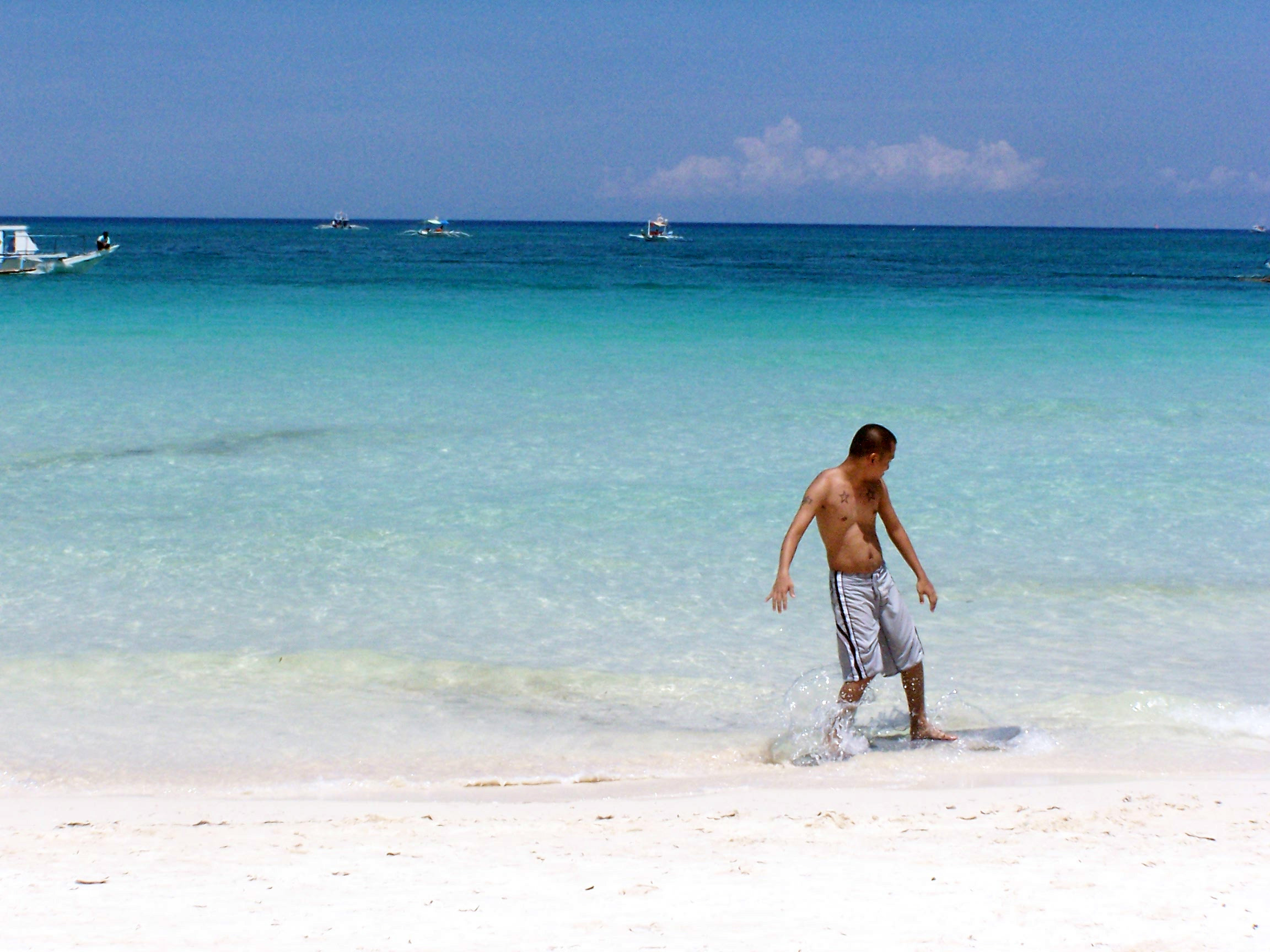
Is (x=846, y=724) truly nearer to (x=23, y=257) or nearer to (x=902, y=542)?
(x=902, y=542)

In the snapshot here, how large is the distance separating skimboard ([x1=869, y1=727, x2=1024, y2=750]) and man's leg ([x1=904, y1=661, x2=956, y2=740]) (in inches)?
0.9

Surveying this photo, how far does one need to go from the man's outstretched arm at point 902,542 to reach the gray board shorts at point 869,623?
14cm

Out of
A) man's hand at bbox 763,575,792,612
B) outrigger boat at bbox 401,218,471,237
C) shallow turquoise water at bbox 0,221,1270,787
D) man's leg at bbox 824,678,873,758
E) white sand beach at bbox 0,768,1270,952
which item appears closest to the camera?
white sand beach at bbox 0,768,1270,952

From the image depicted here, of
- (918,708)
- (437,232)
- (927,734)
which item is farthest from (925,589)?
(437,232)

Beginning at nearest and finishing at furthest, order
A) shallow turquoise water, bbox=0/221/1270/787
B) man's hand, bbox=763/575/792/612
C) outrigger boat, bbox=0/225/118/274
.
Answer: man's hand, bbox=763/575/792/612, shallow turquoise water, bbox=0/221/1270/787, outrigger boat, bbox=0/225/118/274

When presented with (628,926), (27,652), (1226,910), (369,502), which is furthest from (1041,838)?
(369,502)

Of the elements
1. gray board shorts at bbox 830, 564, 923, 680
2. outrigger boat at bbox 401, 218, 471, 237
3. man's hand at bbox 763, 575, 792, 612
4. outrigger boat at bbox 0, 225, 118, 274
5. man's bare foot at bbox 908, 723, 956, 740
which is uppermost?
outrigger boat at bbox 401, 218, 471, 237

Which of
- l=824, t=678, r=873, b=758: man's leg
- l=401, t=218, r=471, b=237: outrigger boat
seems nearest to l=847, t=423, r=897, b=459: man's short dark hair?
l=824, t=678, r=873, b=758: man's leg

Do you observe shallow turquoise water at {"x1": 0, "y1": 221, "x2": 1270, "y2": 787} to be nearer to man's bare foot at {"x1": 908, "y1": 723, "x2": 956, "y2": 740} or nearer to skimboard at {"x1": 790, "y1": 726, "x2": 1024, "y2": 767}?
skimboard at {"x1": 790, "y1": 726, "x2": 1024, "y2": 767}

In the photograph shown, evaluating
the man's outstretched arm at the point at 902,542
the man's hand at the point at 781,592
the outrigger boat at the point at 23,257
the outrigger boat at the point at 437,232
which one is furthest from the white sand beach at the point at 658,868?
the outrigger boat at the point at 437,232

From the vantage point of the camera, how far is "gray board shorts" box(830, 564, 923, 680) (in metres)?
4.59

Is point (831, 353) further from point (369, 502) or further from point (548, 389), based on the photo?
point (369, 502)

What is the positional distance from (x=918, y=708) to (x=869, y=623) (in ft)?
1.72

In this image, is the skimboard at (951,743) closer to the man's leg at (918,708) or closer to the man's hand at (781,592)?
the man's leg at (918,708)
